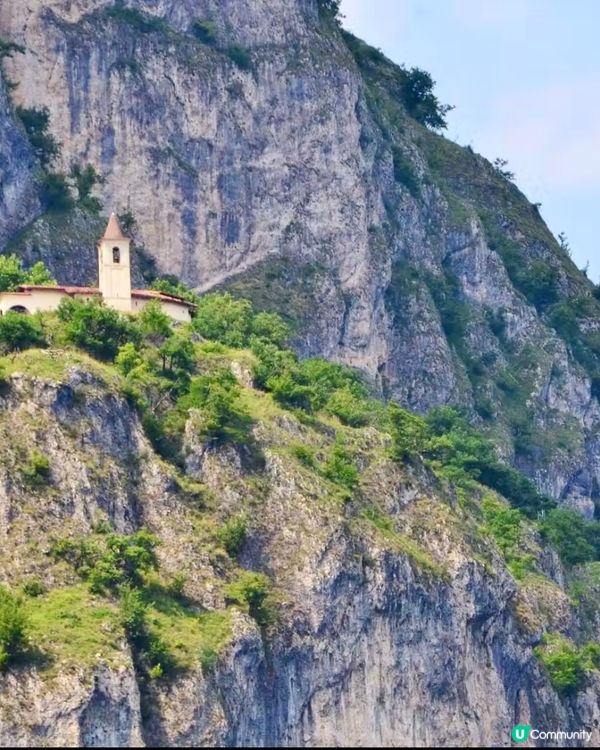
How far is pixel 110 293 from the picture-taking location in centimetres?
Answer: 13675

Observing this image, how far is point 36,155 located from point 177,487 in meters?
35.4

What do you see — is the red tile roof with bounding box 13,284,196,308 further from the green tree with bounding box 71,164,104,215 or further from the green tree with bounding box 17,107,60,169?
the green tree with bounding box 17,107,60,169

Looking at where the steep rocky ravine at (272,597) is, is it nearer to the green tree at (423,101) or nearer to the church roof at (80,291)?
the church roof at (80,291)

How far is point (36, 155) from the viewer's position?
154750mm

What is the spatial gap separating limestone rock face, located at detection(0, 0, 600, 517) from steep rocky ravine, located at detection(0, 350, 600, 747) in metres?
25.9

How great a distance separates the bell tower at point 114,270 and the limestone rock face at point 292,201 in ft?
38.2

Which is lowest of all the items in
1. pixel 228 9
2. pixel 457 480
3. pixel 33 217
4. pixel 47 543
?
pixel 47 543

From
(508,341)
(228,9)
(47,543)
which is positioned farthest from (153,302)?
(508,341)

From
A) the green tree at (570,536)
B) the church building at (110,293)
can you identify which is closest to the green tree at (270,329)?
the church building at (110,293)

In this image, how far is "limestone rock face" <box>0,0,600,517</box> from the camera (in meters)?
157

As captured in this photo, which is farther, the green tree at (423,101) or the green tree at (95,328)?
the green tree at (423,101)

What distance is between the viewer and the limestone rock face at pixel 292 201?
516 feet

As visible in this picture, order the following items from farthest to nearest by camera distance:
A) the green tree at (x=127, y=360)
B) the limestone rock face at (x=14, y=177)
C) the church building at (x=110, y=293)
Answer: the limestone rock face at (x=14, y=177), the church building at (x=110, y=293), the green tree at (x=127, y=360)

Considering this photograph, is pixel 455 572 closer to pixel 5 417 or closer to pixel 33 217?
pixel 5 417
